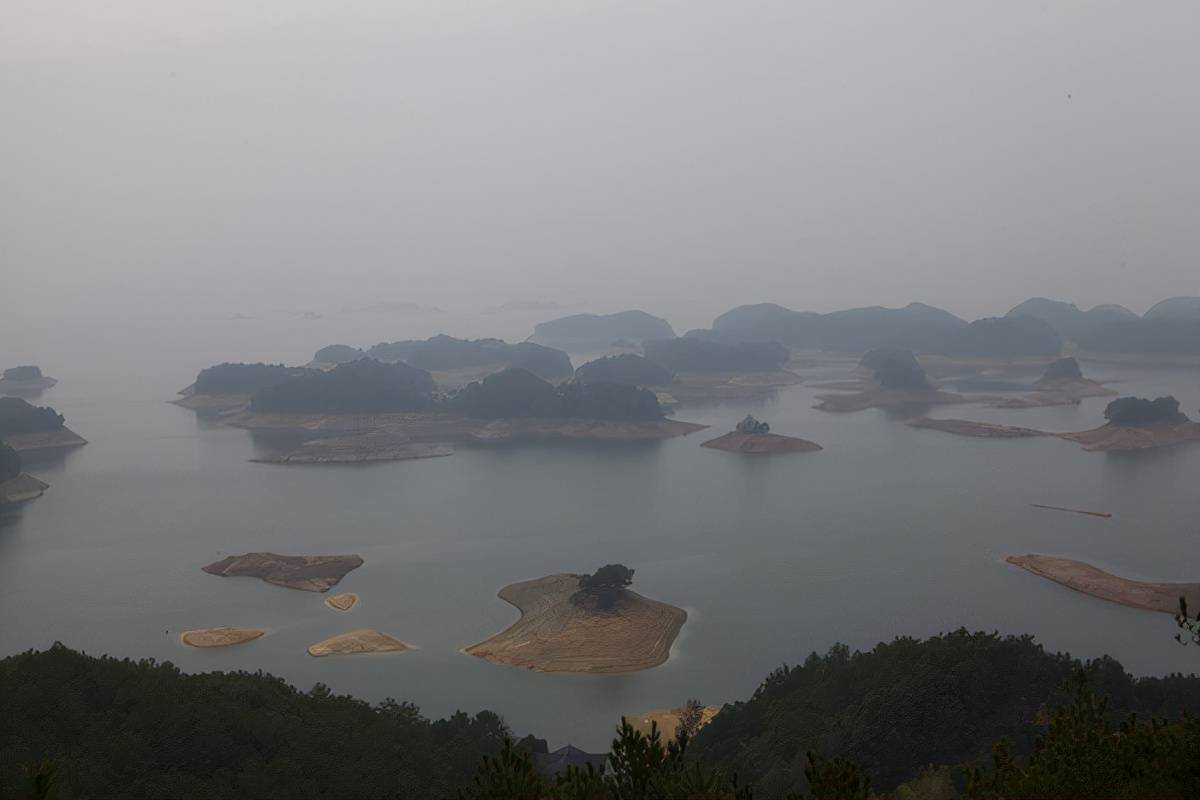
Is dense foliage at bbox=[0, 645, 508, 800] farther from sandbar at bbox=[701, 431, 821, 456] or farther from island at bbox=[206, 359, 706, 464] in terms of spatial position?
island at bbox=[206, 359, 706, 464]

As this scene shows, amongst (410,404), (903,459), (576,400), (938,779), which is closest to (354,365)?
(410,404)

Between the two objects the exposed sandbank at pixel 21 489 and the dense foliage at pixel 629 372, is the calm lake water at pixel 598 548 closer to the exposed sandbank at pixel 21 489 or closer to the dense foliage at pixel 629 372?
the exposed sandbank at pixel 21 489

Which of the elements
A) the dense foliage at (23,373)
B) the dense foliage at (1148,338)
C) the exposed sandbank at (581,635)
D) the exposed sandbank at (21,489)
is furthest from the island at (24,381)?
the dense foliage at (1148,338)

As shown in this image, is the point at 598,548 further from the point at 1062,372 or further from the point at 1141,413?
the point at 1062,372

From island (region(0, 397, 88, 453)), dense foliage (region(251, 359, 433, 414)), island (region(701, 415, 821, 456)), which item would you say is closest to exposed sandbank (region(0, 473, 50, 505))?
island (region(0, 397, 88, 453))

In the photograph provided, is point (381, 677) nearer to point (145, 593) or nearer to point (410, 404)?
point (145, 593)
